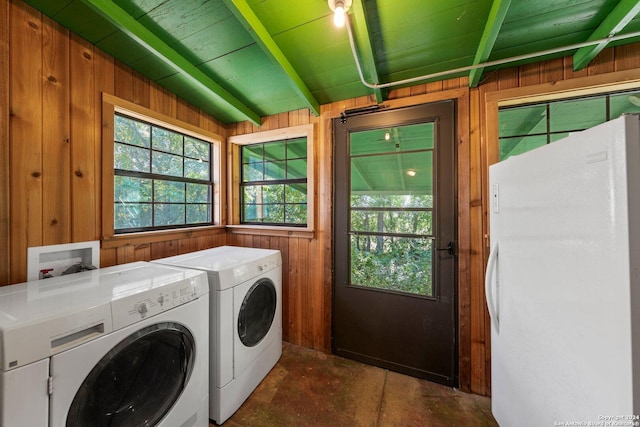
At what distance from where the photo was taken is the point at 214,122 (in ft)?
7.76

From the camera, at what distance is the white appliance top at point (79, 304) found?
71 centimetres

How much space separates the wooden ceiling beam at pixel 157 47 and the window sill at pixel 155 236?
1.18m

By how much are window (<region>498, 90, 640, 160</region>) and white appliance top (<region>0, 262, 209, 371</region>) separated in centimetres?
229

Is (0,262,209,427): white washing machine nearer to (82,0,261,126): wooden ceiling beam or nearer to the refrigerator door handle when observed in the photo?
(82,0,261,126): wooden ceiling beam

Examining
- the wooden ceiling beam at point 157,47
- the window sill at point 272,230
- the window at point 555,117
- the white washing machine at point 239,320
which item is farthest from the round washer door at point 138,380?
the window at point 555,117

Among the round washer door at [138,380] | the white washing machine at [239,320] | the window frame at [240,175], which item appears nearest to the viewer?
the round washer door at [138,380]

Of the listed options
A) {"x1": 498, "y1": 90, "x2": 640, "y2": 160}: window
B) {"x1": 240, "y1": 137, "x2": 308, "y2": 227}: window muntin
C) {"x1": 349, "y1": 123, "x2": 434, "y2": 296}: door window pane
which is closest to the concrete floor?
{"x1": 349, "y1": 123, "x2": 434, "y2": 296}: door window pane

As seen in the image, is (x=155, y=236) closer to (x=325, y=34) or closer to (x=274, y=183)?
(x=274, y=183)

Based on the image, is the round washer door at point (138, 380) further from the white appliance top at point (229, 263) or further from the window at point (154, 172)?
the window at point (154, 172)

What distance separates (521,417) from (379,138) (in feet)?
6.08

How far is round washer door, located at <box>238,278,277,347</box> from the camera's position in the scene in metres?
1.56

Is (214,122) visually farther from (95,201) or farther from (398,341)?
(398,341)

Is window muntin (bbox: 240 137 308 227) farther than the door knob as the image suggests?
Yes

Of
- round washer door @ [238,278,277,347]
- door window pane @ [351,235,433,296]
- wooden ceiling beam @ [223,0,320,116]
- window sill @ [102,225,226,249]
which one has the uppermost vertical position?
wooden ceiling beam @ [223,0,320,116]
